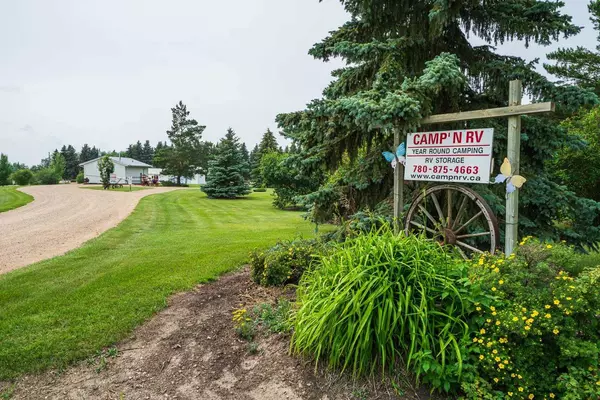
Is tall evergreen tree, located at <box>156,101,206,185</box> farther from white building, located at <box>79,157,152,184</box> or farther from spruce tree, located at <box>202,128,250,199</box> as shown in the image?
spruce tree, located at <box>202,128,250,199</box>

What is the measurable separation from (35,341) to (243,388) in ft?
6.87

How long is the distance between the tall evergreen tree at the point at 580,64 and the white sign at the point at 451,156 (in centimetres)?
1323

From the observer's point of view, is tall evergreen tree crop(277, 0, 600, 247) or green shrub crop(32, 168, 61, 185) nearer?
tall evergreen tree crop(277, 0, 600, 247)

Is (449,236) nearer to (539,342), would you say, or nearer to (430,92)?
(430,92)

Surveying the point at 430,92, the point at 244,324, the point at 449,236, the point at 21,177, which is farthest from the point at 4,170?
the point at 449,236

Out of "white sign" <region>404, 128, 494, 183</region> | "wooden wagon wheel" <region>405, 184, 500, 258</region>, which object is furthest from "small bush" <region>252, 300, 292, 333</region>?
"white sign" <region>404, 128, 494, 183</region>

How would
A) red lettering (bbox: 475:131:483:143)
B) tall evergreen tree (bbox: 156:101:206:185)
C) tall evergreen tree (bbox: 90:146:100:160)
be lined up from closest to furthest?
red lettering (bbox: 475:131:483:143) → tall evergreen tree (bbox: 156:101:206:185) → tall evergreen tree (bbox: 90:146:100:160)

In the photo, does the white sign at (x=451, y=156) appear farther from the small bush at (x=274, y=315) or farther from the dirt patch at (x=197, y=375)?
the dirt patch at (x=197, y=375)

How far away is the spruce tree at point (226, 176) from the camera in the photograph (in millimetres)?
24188

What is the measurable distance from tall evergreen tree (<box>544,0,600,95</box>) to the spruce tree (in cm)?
1896

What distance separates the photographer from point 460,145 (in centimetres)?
341

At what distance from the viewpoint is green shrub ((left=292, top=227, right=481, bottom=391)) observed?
6.82 feet

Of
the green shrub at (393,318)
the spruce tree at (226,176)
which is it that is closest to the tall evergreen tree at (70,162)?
the spruce tree at (226,176)

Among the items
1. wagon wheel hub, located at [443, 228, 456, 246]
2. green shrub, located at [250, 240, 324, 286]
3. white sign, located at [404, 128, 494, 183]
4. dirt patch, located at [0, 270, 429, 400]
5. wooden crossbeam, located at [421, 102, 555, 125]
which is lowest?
dirt patch, located at [0, 270, 429, 400]
